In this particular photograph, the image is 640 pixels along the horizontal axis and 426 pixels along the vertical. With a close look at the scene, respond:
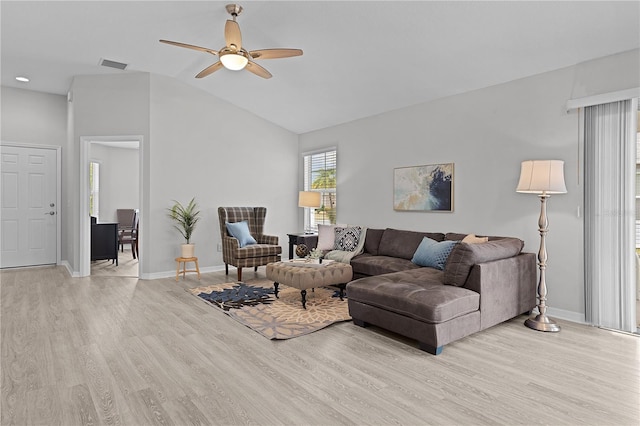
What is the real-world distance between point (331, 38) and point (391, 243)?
2.71 meters

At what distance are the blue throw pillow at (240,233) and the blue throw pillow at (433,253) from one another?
8.63 ft

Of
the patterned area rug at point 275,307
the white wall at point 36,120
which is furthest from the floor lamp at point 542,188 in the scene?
the white wall at point 36,120

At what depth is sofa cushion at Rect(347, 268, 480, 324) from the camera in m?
2.97

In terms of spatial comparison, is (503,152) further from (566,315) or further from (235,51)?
(235,51)

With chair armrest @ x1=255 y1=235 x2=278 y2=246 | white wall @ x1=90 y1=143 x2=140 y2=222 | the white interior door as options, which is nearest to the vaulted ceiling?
the white interior door

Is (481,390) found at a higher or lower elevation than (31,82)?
lower

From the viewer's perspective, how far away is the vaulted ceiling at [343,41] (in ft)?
10.8

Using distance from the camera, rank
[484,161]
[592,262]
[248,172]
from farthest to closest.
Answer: [248,172] → [484,161] → [592,262]

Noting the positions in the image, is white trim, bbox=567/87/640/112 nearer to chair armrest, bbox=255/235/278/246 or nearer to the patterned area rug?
the patterned area rug

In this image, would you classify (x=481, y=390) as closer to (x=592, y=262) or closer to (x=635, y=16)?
(x=592, y=262)

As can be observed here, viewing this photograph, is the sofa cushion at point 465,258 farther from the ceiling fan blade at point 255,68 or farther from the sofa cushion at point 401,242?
the ceiling fan blade at point 255,68

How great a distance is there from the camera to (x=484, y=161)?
4520 mm

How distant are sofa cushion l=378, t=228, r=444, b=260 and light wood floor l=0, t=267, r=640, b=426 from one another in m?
1.46

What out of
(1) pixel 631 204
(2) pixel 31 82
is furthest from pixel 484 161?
(2) pixel 31 82
